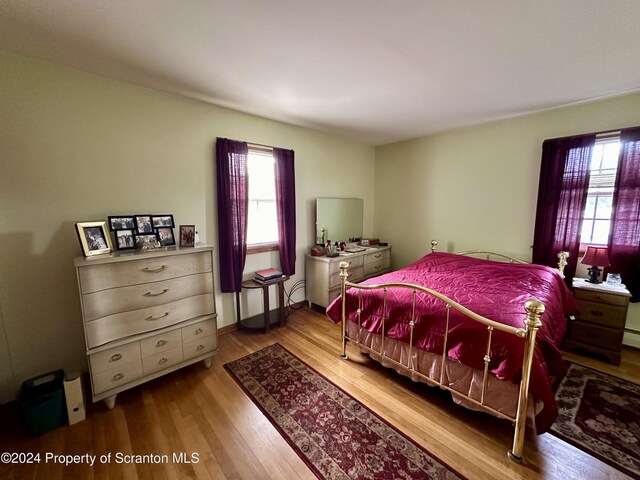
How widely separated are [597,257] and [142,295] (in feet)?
14.2

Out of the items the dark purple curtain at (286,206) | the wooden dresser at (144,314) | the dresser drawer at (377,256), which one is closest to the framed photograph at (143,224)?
the wooden dresser at (144,314)

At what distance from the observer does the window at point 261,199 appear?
327 cm

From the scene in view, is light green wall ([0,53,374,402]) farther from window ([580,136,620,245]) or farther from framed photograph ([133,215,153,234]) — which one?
window ([580,136,620,245])

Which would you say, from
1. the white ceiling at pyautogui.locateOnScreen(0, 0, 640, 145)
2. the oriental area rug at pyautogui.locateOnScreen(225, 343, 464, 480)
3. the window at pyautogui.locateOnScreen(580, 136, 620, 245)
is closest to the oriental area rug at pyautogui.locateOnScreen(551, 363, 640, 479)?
the oriental area rug at pyautogui.locateOnScreen(225, 343, 464, 480)

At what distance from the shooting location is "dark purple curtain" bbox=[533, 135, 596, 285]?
2809mm

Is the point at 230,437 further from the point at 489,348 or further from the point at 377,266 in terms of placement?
the point at 377,266

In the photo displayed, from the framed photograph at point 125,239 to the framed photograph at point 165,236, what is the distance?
202 mm

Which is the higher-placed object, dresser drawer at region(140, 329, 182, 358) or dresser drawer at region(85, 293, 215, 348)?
dresser drawer at region(85, 293, 215, 348)

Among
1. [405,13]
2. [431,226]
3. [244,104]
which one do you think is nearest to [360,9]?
[405,13]

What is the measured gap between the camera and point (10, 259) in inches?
75.1

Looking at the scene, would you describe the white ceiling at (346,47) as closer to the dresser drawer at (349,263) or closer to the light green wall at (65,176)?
the light green wall at (65,176)

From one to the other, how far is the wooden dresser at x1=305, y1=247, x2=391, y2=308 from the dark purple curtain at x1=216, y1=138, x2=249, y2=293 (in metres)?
1.09

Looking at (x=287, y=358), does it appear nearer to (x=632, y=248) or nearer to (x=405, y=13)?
(x=405, y=13)

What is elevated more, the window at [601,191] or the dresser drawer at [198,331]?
the window at [601,191]
